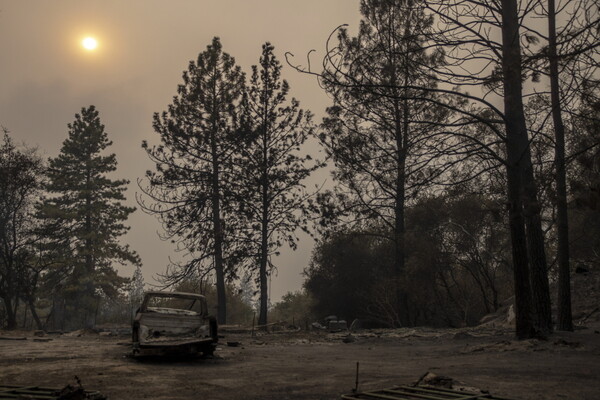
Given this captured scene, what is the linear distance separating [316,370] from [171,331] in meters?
3.61

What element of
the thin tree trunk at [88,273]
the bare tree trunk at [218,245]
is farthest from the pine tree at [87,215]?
the bare tree trunk at [218,245]

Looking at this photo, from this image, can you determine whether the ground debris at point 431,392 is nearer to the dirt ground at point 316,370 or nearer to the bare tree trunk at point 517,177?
the dirt ground at point 316,370

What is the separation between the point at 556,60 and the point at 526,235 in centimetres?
681

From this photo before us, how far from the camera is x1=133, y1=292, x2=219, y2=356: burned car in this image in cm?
1056

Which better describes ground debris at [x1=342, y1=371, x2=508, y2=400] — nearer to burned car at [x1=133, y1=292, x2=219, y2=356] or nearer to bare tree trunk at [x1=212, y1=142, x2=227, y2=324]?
burned car at [x1=133, y1=292, x2=219, y2=356]

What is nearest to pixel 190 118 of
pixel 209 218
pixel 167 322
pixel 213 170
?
pixel 213 170

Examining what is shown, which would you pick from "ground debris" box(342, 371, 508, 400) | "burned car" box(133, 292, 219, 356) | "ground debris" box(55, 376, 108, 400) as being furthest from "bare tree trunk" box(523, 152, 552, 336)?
"ground debris" box(55, 376, 108, 400)

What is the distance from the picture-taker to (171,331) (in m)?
11.3

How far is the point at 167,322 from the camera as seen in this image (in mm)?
11352

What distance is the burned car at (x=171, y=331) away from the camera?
1056 cm

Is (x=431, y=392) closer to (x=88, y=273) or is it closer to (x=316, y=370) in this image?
(x=316, y=370)

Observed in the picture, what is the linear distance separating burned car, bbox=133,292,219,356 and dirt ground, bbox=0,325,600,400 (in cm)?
29

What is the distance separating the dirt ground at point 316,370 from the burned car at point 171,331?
0.29 meters

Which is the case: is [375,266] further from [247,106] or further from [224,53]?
[224,53]
